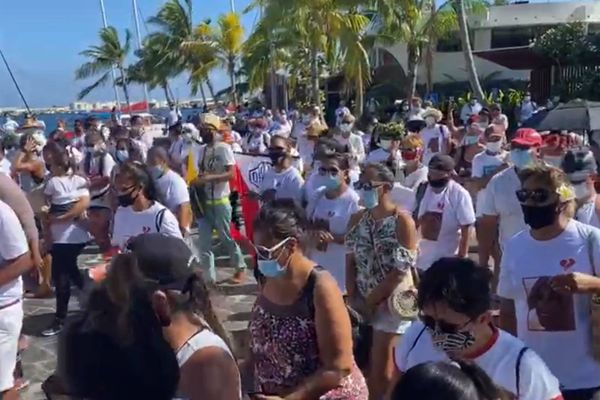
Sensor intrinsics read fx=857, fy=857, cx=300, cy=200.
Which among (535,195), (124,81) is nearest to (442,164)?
(535,195)

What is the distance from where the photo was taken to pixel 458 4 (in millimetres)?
19672

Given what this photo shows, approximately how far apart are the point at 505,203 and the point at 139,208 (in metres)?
2.57

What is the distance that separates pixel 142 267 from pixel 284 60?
31.6 meters

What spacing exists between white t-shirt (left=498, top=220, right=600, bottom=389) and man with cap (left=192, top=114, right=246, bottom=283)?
212 inches

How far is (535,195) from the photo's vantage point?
3812 millimetres

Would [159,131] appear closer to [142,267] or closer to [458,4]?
[458,4]

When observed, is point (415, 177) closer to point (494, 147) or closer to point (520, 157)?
point (494, 147)

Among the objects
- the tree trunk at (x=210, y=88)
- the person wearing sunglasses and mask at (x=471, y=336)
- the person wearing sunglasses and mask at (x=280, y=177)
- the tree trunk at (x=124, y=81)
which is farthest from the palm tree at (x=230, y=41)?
the person wearing sunglasses and mask at (x=471, y=336)

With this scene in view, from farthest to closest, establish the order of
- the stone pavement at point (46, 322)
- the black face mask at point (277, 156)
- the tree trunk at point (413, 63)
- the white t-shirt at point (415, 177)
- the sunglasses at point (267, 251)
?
the tree trunk at point (413, 63) → the black face mask at point (277, 156) → the white t-shirt at point (415, 177) → the stone pavement at point (46, 322) → the sunglasses at point (267, 251)

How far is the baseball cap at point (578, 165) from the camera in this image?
470cm

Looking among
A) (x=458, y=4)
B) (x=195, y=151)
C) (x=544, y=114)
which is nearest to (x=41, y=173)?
(x=195, y=151)

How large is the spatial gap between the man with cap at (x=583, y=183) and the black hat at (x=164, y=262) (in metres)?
2.60

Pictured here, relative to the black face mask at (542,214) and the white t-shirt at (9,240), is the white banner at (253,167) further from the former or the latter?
the black face mask at (542,214)

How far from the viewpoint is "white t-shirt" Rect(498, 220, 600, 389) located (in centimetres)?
373
